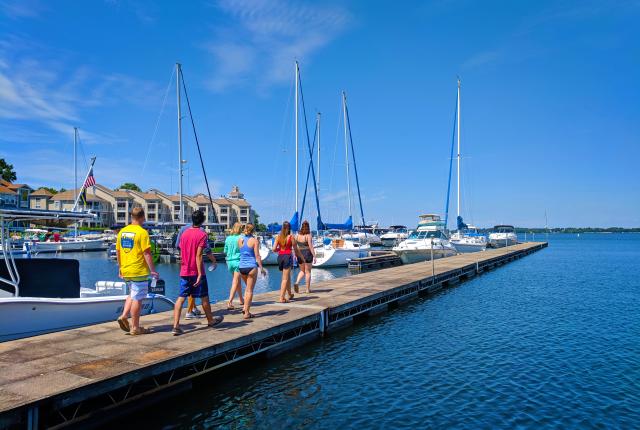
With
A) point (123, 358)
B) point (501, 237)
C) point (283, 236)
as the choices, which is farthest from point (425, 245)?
point (501, 237)

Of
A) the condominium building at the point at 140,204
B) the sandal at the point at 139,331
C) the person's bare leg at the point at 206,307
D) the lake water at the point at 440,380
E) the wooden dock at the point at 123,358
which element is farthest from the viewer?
the condominium building at the point at 140,204

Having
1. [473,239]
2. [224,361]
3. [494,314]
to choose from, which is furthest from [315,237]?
[224,361]

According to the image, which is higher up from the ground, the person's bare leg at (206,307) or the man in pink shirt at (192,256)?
the man in pink shirt at (192,256)

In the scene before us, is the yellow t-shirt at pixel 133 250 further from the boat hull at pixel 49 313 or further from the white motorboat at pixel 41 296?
the boat hull at pixel 49 313

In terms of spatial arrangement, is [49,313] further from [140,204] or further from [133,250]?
[140,204]

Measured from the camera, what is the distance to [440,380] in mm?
8672

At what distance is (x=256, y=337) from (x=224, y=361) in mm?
749

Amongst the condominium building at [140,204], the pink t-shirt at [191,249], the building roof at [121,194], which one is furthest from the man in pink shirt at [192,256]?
the building roof at [121,194]

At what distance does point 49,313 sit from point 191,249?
427cm

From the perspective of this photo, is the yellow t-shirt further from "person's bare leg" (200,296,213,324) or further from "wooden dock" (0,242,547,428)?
"person's bare leg" (200,296,213,324)

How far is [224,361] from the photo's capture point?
831cm

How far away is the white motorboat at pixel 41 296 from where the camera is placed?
29.8 ft

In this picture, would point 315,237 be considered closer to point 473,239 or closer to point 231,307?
point 473,239

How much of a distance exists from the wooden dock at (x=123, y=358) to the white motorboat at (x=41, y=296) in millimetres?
1355
